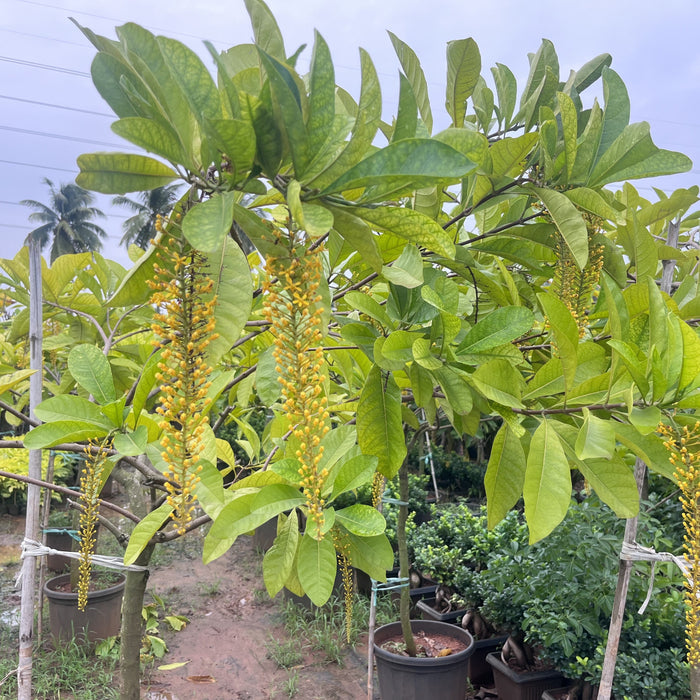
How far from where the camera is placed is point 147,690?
3066 millimetres

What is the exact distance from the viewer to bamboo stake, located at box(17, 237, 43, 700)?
147cm

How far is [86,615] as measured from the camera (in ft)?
11.0

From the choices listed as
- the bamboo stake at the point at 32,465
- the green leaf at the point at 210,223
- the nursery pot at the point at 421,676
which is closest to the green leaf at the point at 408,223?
the green leaf at the point at 210,223

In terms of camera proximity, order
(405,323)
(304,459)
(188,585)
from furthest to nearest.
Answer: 1. (188,585)
2. (405,323)
3. (304,459)

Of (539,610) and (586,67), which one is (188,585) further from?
(586,67)

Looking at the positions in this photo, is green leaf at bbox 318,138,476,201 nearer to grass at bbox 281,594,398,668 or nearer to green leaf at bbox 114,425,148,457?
green leaf at bbox 114,425,148,457

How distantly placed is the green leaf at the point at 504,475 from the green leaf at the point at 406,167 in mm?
563

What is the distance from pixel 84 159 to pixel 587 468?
860 millimetres

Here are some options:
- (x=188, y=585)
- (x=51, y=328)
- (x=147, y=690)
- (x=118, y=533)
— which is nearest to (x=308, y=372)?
(x=118, y=533)

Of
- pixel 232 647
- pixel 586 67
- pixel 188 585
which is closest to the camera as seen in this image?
pixel 586 67

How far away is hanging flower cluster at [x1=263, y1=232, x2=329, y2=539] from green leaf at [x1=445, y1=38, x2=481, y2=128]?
0.63 meters

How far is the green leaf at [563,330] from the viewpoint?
2.86 feet

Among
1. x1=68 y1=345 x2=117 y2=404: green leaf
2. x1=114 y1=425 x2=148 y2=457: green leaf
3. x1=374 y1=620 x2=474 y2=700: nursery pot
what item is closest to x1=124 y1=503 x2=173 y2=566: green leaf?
x1=114 y1=425 x2=148 y2=457: green leaf

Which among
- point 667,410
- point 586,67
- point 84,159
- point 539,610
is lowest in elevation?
point 539,610
